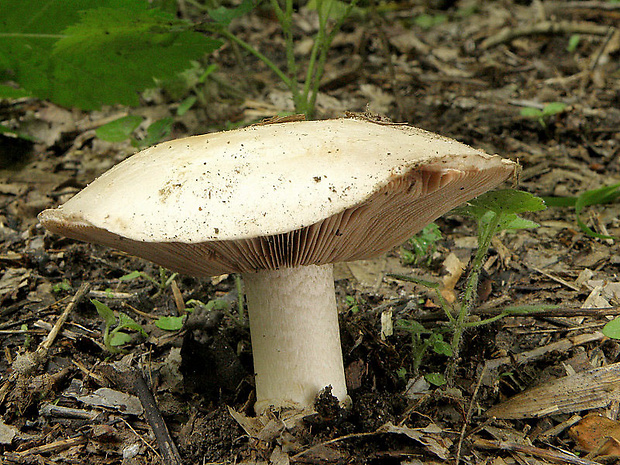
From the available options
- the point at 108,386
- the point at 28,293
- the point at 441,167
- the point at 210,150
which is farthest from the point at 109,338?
the point at 441,167

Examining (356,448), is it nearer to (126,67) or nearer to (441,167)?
(441,167)

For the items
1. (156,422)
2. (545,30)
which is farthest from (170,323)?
(545,30)

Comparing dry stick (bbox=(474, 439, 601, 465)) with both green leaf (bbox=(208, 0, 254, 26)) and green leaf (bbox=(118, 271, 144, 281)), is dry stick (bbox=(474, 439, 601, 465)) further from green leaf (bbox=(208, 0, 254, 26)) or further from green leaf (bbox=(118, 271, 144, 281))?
green leaf (bbox=(208, 0, 254, 26))

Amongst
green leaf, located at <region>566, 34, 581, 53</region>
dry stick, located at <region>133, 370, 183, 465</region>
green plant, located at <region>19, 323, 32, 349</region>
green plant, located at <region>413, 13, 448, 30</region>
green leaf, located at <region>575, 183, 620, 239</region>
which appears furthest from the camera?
green plant, located at <region>413, 13, 448, 30</region>

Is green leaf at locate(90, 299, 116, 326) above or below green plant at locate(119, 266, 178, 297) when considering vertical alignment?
above

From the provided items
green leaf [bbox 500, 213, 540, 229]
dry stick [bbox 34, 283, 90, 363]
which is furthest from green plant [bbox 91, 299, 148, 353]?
green leaf [bbox 500, 213, 540, 229]

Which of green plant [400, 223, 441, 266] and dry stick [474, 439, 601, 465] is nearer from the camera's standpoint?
dry stick [474, 439, 601, 465]

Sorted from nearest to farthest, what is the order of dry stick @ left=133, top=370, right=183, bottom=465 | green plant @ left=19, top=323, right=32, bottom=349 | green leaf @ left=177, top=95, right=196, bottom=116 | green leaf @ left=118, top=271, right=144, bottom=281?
dry stick @ left=133, top=370, right=183, bottom=465
green plant @ left=19, top=323, right=32, bottom=349
green leaf @ left=118, top=271, right=144, bottom=281
green leaf @ left=177, top=95, right=196, bottom=116
